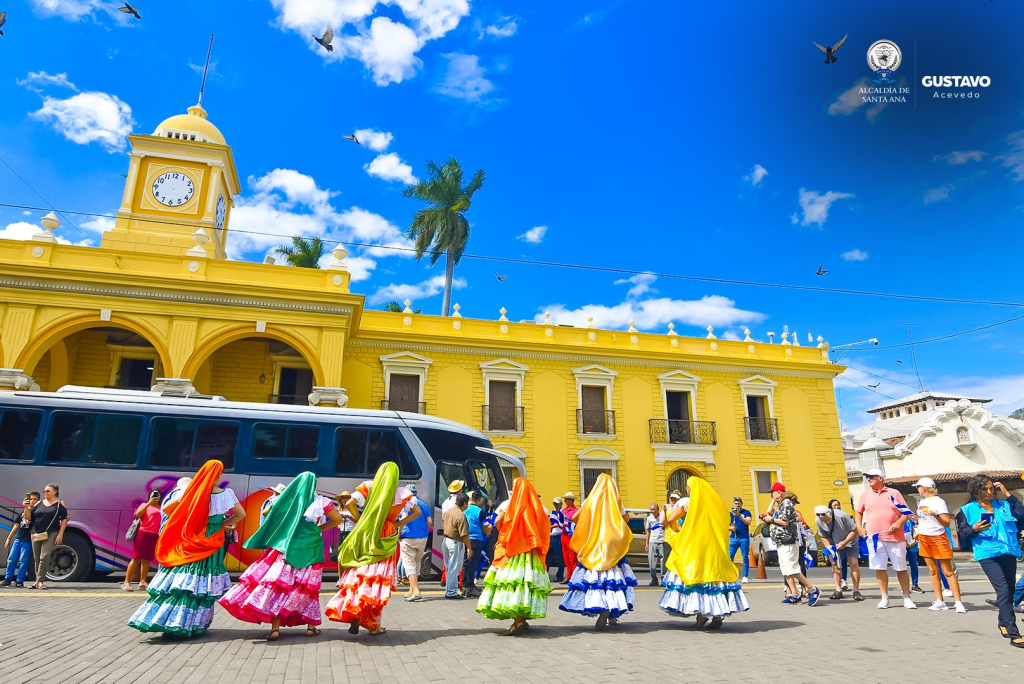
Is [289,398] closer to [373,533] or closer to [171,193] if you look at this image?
[171,193]

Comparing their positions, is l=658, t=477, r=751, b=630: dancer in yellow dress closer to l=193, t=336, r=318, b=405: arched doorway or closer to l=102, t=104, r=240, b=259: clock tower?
l=193, t=336, r=318, b=405: arched doorway

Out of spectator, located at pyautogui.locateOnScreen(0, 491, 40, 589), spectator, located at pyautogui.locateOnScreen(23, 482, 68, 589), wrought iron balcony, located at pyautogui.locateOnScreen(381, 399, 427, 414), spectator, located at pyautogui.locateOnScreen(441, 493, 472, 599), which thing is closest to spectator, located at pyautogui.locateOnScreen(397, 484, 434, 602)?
spectator, located at pyautogui.locateOnScreen(441, 493, 472, 599)

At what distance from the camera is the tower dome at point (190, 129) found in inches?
862

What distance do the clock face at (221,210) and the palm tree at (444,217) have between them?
26.6 ft

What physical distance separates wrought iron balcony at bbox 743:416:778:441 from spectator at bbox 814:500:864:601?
13970 mm

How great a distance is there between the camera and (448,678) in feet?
14.1

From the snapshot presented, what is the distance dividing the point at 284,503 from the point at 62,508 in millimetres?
5847

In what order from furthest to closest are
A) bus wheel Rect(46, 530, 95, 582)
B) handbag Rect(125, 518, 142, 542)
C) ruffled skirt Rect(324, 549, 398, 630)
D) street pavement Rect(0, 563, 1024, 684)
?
bus wheel Rect(46, 530, 95, 582) < handbag Rect(125, 518, 142, 542) < ruffled skirt Rect(324, 549, 398, 630) < street pavement Rect(0, 563, 1024, 684)

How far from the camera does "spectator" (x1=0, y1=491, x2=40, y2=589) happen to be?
9.02m

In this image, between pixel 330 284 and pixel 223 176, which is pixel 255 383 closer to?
pixel 330 284

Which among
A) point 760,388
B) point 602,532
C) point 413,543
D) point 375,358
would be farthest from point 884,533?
point 760,388

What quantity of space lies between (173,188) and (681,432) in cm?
1936

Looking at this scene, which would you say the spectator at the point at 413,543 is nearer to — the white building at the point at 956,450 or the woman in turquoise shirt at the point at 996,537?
the woman in turquoise shirt at the point at 996,537

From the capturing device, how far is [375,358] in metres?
20.5
